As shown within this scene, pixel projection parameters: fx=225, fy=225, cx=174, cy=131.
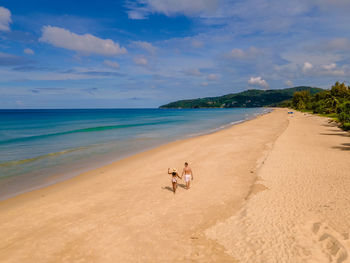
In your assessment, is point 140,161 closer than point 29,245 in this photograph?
No

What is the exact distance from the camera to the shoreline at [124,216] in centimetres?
738

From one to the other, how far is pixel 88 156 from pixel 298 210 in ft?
65.7

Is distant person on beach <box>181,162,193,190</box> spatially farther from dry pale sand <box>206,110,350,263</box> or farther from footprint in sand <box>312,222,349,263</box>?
footprint in sand <box>312,222,349,263</box>

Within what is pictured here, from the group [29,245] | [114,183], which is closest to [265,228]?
[29,245]

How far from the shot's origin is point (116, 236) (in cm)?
823

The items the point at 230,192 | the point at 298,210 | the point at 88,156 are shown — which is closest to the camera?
the point at 298,210

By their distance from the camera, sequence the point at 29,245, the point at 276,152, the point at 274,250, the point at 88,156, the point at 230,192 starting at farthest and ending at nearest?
1. the point at 88,156
2. the point at 276,152
3. the point at 230,192
4. the point at 29,245
5. the point at 274,250

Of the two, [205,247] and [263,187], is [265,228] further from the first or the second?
[263,187]

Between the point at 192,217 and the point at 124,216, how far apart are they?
2.94 meters

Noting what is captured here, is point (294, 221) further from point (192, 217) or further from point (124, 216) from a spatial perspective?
point (124, 216)

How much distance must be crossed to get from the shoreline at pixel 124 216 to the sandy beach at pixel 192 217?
1.5 inches

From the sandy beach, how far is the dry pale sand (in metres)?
0.03

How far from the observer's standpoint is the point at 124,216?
31.9 ft

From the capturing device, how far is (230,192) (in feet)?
38.7
